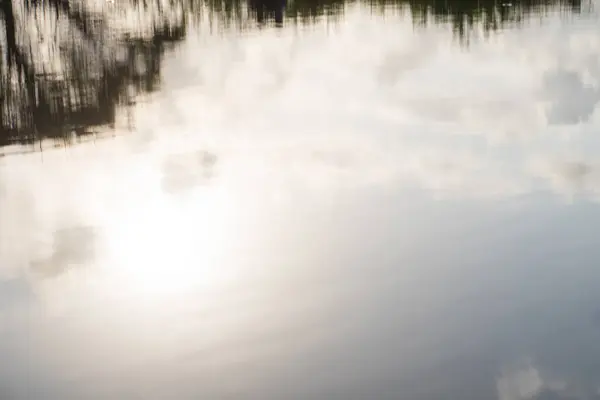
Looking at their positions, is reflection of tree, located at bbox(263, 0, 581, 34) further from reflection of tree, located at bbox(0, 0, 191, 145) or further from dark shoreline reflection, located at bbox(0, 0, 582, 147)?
reflection of tree, located at bbox(0, 0, 191, 145)

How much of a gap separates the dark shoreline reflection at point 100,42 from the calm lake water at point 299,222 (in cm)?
7

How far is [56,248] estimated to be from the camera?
23.2ft

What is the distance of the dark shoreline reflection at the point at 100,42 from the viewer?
10930 mm

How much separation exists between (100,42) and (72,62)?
4.53ft

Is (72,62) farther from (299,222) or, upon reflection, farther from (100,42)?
(299,222)

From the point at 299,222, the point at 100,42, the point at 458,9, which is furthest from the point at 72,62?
the point at 458,9

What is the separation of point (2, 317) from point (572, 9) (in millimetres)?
15076

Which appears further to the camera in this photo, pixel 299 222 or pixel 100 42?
pixel 100 42

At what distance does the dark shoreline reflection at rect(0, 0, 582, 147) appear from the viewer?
10930 mm

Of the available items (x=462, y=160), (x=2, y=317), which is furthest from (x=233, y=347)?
(x=462, y=160)

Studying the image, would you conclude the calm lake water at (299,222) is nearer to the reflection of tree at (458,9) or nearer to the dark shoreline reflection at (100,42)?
the dark shoreline reflection at (100,42)

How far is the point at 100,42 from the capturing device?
48.1ft

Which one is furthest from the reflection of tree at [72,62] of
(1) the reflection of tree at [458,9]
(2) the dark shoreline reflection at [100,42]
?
(1) the reflection of tree at [458,9]

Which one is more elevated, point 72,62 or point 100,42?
point 100,42
